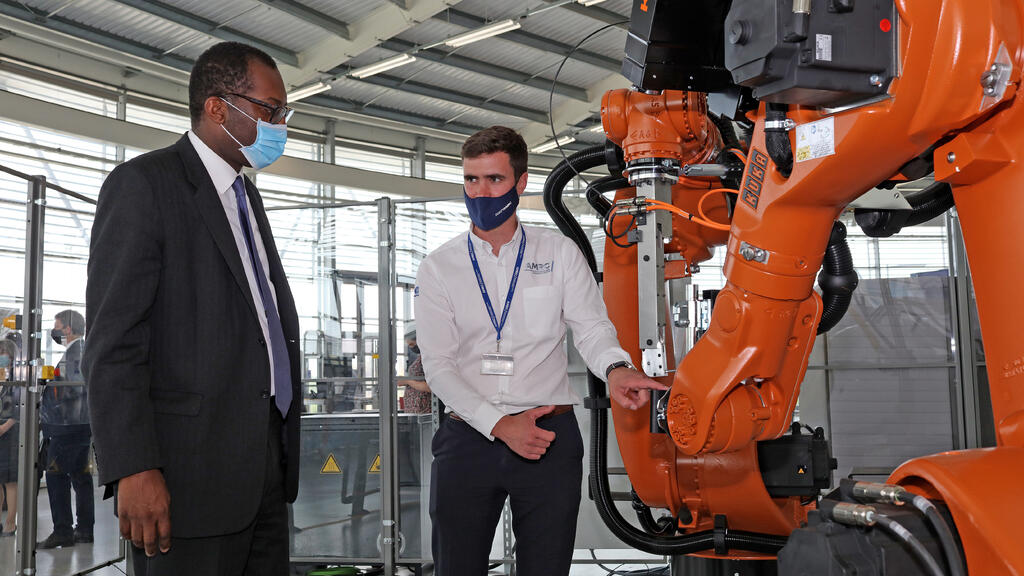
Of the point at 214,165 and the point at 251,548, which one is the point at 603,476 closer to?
the point at 251,548

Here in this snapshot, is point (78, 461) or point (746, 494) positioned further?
point (78, 461)

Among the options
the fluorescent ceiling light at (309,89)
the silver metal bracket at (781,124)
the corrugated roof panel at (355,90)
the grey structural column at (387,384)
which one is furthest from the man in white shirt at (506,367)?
the corrugated roof panel at (355,90)

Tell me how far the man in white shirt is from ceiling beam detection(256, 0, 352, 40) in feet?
23.6

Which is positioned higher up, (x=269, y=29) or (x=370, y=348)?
(x=269, y=29)

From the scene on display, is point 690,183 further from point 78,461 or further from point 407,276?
point 78,461

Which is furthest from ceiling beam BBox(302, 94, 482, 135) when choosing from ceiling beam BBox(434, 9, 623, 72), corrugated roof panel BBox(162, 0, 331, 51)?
ceiling beam BBox(434, 9, 623, 72)

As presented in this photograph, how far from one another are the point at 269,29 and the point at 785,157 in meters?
9.34

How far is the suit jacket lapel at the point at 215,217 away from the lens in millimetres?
2074

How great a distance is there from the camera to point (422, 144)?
539 inches

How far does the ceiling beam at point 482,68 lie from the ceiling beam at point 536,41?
0.72 meters

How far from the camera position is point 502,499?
265cm

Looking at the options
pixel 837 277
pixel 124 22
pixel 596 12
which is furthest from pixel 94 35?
pixel 837 277

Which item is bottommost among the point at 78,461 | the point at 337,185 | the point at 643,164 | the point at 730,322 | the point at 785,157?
the point at 78,461

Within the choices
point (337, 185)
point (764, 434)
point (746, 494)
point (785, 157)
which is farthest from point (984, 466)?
point (337, 185)
